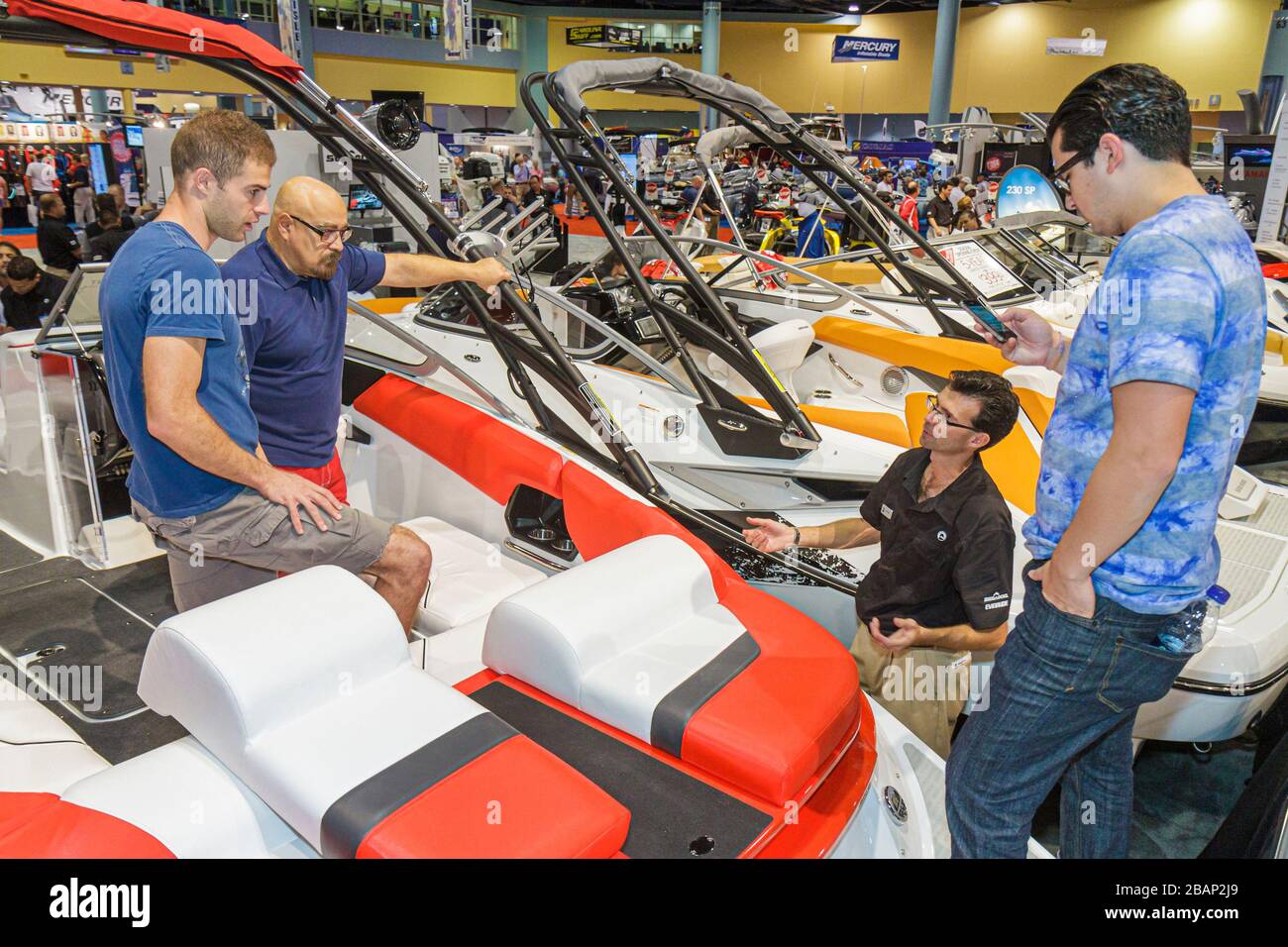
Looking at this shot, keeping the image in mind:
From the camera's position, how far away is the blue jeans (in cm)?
145

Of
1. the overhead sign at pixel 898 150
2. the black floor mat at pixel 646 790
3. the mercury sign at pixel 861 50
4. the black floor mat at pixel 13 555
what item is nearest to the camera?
the black floor mat at pixel 646 790

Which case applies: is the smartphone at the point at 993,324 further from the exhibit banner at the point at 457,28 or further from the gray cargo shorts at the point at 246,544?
the exhibit banner at the point at 457,28

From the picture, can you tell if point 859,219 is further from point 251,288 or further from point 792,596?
point 251,288

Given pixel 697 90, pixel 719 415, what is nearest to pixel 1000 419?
pixel 719 415

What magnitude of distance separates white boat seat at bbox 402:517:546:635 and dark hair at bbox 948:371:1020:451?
1304mm

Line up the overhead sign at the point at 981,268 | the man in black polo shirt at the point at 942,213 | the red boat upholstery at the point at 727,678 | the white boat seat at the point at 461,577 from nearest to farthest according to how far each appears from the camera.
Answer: the red boat upholstery at the point at 727,678 < the white boat seat at the point at 461,577 < the overhead sign at the point at 981,268 < the man in black polo shirt at the point at 942,213

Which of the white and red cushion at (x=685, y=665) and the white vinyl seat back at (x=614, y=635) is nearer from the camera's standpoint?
the white and red cushion at (x=685, y=665)

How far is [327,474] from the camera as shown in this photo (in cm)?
258

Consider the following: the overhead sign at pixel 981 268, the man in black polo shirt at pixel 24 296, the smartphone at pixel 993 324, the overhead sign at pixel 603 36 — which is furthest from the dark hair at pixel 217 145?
the overhead sign at pixel 603 36

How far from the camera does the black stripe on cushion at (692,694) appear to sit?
1.77 metres

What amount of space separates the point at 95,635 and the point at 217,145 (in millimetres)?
1531

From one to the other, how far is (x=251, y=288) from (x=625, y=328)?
6.75 feet

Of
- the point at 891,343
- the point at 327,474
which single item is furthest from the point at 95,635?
the point at 891,343
